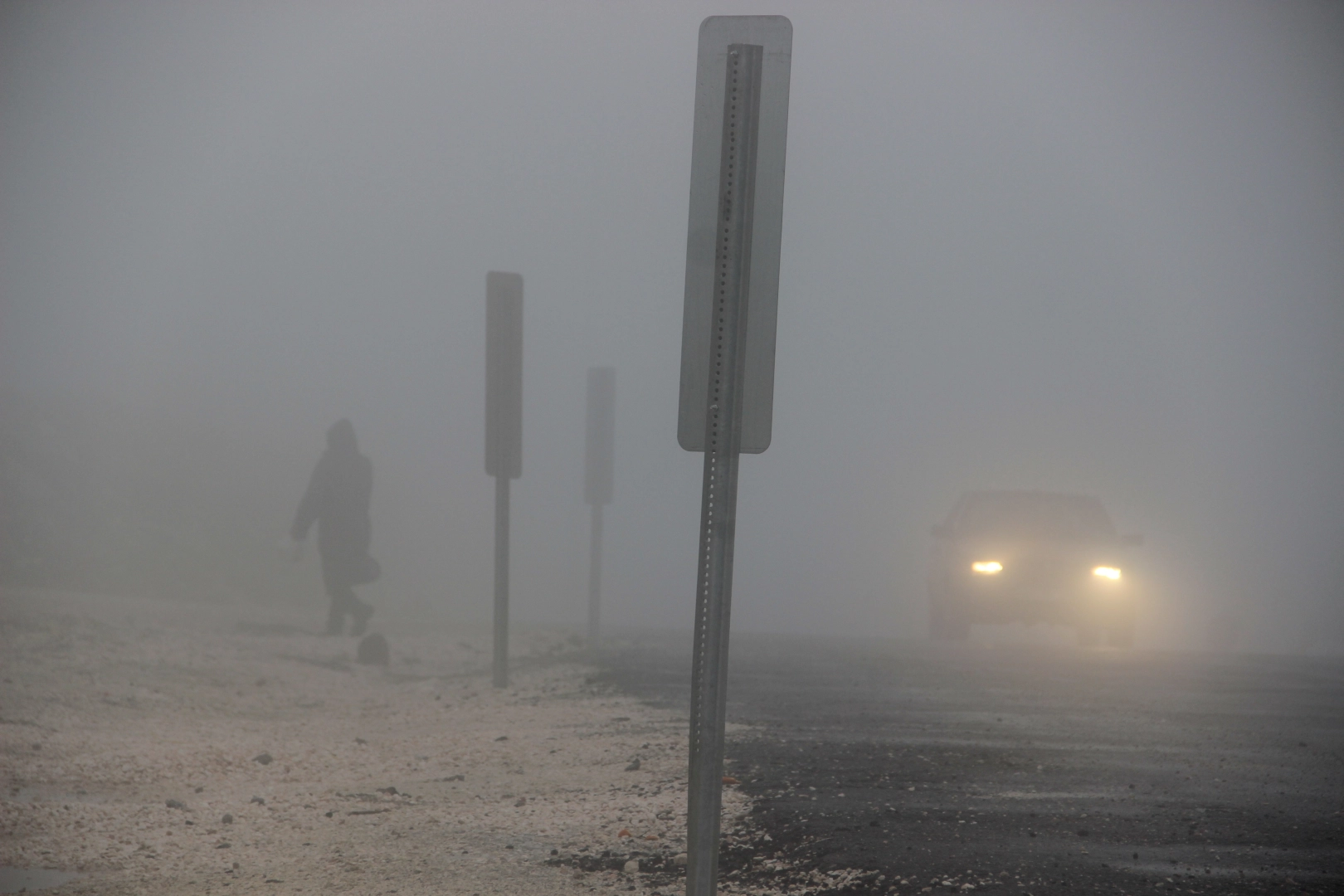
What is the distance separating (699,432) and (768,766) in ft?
11.7

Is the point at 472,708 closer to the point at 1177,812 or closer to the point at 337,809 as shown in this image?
the point at 337,809

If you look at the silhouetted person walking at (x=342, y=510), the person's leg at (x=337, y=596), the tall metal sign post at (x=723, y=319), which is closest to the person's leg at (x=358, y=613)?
the person's leg at (x=337, y=596)

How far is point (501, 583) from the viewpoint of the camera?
1008 cm

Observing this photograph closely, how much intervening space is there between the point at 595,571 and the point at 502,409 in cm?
374

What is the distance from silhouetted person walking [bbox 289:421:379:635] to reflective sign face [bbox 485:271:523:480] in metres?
3.34

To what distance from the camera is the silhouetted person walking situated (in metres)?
12.6

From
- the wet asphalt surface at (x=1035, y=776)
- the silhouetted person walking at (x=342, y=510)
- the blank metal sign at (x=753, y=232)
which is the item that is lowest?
the wet asphalt surface at (x=1035, y=776)

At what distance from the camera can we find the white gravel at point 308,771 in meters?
4.84

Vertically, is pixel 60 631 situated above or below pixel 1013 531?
below

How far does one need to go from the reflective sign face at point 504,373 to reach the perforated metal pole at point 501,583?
184 mm

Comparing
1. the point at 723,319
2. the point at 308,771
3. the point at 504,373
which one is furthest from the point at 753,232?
the point at 504,373

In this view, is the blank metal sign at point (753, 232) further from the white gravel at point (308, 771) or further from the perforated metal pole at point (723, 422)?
the white gravel at point (308, 771)

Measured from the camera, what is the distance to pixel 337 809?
229 inches

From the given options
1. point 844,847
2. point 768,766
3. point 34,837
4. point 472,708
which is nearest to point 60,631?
point 472,708
